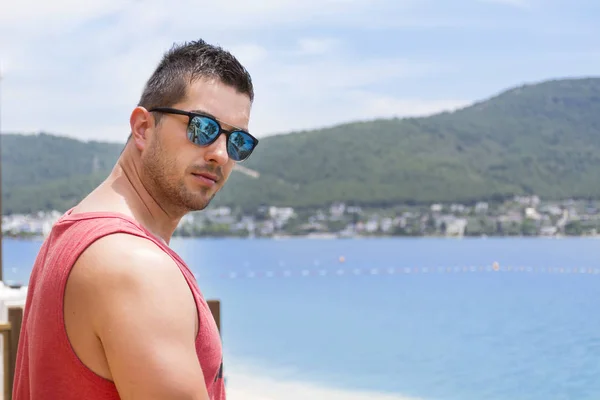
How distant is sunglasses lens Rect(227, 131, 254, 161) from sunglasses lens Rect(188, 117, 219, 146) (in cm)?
4

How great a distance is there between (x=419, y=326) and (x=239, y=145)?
70.9 feet

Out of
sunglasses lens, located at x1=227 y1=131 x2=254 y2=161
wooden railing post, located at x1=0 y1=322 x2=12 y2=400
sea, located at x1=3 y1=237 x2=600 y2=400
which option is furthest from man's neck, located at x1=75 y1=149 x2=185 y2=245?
sea, located at x1=3 y1=237 x2=600 y2=400

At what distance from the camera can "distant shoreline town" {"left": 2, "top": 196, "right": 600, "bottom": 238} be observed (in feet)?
211

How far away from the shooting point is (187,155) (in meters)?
1.00

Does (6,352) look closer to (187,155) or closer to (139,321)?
(187,155)

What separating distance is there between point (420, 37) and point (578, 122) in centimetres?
1864

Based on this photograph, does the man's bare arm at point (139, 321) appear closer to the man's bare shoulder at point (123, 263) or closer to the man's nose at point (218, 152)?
the man's bare shoulder at point (123, 263)

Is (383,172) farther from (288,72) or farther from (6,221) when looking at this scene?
(6,221)

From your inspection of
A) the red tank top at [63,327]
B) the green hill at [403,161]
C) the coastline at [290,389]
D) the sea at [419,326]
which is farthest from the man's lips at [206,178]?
the green hill at [403,161]

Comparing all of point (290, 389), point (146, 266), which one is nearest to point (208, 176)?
point (146, 266)

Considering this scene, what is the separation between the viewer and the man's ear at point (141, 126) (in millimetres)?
1021

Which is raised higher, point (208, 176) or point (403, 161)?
point (208, 176)

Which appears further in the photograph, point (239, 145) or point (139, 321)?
point (239, 145)

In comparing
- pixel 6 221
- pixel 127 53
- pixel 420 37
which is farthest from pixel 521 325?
pixel 127 53
